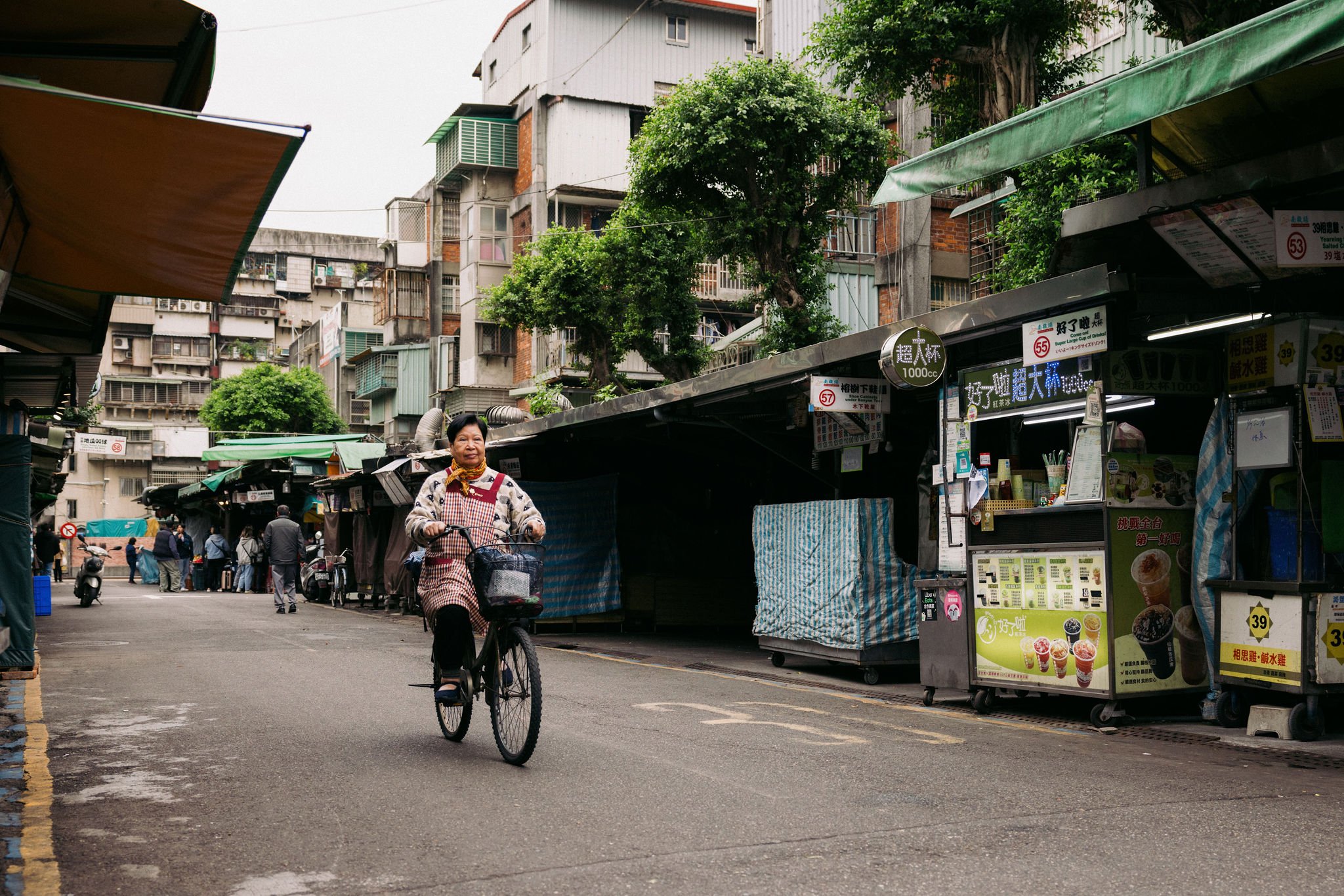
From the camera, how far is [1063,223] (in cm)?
919

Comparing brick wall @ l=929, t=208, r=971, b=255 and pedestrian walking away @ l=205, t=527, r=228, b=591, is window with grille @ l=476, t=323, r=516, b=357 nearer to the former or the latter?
pedestrian walking away @ l=205, t=527, r=228, b=591

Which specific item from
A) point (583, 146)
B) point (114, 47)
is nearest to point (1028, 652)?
point (114, 47)

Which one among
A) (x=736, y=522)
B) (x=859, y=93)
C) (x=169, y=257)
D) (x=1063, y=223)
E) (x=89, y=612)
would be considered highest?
(x=859, y=93)

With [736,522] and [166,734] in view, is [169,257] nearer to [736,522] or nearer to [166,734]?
[166,734]

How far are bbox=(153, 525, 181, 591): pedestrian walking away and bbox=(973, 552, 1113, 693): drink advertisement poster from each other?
2995 centimetres

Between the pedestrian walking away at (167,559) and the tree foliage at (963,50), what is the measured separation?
24394 mm

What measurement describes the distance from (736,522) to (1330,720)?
11.3m

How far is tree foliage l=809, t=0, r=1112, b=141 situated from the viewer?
17.5m

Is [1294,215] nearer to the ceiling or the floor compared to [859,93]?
nearer to the floor

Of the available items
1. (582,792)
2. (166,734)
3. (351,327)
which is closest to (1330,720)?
(582,792)

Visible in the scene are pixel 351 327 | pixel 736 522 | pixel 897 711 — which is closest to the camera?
pixel 897 711

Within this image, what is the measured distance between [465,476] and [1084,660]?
15.4 feet

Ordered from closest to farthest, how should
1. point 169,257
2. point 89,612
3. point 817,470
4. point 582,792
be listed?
1. point 582,792
2. point 169,257
3. point 817,470
4. point 89,612

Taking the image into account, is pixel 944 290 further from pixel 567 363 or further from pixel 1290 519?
pixel 1290 519
